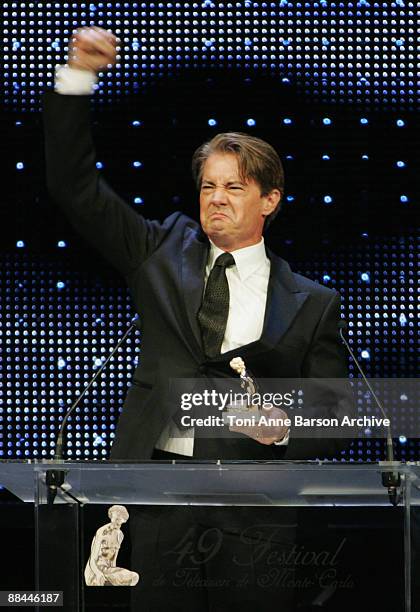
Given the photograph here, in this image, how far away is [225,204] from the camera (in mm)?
3449

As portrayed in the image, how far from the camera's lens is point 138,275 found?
3.32m

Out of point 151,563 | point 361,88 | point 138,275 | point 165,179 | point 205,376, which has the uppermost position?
point 361,88

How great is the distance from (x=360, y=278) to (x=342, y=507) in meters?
1.81

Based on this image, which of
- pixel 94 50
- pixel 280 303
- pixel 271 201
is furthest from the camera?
pixel 271 201

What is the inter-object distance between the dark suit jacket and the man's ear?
0.57 feet

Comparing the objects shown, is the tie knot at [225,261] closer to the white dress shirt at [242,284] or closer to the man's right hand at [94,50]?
the white dress shirt at [242,284]

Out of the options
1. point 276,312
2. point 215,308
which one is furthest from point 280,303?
point 215,308

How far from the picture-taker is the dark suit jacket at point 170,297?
3086 mm

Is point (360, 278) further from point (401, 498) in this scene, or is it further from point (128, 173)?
point (401, 498)

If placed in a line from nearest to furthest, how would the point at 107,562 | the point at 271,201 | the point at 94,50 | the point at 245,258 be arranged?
1. the point at 107,562
2. the point at 94,50
3. the point at 245,258
4. the point at 271,201

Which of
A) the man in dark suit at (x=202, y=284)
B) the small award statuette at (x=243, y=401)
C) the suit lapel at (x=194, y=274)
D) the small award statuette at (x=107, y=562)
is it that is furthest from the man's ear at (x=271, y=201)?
the small award statuette at (x=107, y=562)

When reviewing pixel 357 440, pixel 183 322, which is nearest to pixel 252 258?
pixel 183 322

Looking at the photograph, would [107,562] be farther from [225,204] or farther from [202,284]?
[225,204]

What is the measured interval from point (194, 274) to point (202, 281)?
0.10 ft
